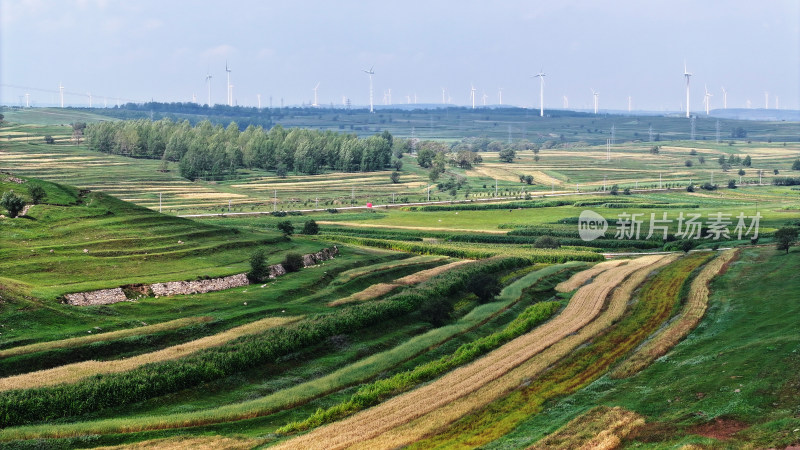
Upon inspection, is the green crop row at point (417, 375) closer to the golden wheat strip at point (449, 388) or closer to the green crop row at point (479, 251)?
the golden wheat strip at point (449, 388)

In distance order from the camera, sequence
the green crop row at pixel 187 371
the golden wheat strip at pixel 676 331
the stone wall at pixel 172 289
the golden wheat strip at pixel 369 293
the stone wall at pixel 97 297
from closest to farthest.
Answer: the green crop row at pixel 187 371
the golden wheat strip at pixel 676 331
the stone wall at pixel 97 297
the stone wall at pixel 172 289
the golden wheat strip at pixel 369 293

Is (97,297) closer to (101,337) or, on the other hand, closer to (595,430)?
(101,337)

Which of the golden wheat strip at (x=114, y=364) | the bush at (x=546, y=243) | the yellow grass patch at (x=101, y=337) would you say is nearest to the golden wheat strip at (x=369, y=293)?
the golden wheat strip at (x=114, y=364)

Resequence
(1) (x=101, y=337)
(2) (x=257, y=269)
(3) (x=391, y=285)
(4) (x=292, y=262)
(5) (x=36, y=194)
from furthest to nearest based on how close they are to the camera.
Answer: (5) (x=36, y=194) < (4) (x=292, y=262) < (3) (x=391, y=285) < (2) (x=257, y=269) < (1) (x=101, y=337)

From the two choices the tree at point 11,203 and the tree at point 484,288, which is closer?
the tree at point 484,288

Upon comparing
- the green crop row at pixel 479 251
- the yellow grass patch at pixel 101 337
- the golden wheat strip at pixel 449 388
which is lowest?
the green crop row at pixel 479 251

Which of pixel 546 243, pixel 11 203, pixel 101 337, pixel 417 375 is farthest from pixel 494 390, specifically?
pixel 546 243

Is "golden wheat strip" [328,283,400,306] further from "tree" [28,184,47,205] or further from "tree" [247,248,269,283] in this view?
"tree" [28,184,47,205]

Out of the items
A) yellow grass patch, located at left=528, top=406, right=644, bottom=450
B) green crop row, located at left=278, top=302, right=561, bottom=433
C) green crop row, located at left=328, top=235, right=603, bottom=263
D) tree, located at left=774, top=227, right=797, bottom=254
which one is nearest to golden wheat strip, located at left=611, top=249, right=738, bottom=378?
yellow grass patch, located at left=528, top=406, right=644, bottom=450
